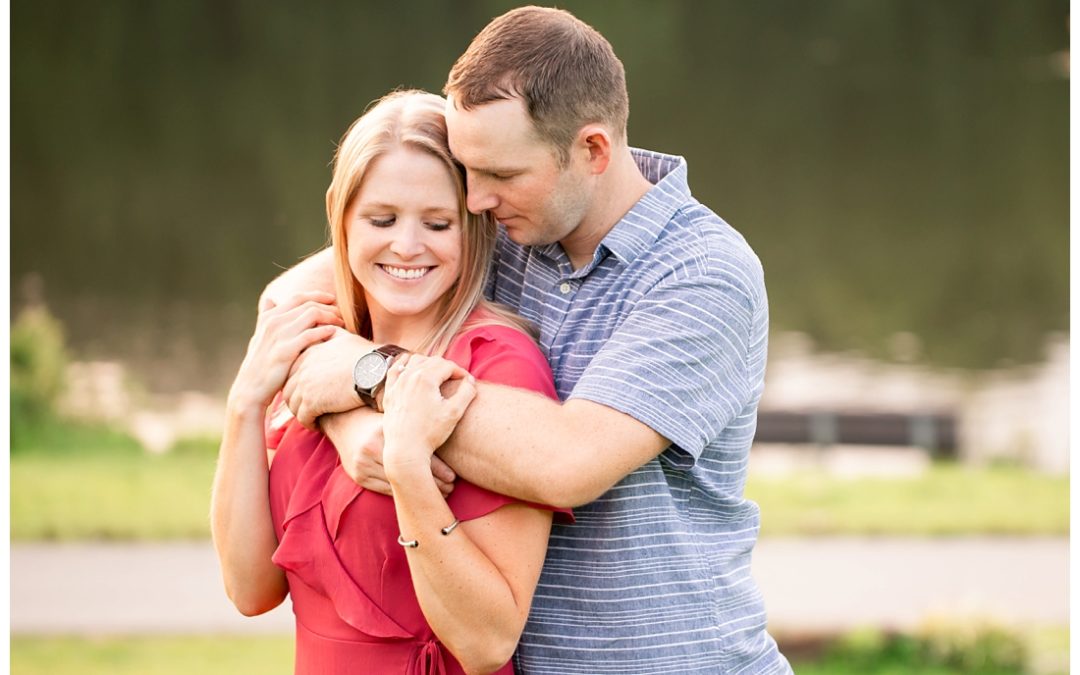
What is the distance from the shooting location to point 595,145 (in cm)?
209

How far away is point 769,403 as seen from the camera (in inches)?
324

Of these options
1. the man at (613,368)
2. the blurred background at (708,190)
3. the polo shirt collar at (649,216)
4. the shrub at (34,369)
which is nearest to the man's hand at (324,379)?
the man at (613,368)

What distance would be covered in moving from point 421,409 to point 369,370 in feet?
0.55

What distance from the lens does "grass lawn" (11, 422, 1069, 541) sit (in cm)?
657

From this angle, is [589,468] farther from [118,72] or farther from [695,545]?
[118,72]

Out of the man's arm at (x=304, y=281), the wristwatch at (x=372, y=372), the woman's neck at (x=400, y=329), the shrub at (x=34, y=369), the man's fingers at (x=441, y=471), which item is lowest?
the man's fingers at (x=441, y=471)

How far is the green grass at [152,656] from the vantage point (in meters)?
4.87

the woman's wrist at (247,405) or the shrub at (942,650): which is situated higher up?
the woman's wrist at (247,405)

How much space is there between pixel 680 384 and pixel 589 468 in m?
0.18

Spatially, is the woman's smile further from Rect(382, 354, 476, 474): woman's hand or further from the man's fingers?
the man's fingers

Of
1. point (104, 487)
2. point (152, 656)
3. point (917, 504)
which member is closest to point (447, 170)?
point (152, 656)

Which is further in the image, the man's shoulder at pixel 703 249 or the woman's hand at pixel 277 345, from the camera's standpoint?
the woman's hand at pixel 277 345

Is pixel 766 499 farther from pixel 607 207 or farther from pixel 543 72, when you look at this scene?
pixel 543 72

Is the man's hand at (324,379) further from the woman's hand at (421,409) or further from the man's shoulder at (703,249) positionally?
the man's shoulder at (703,249)
